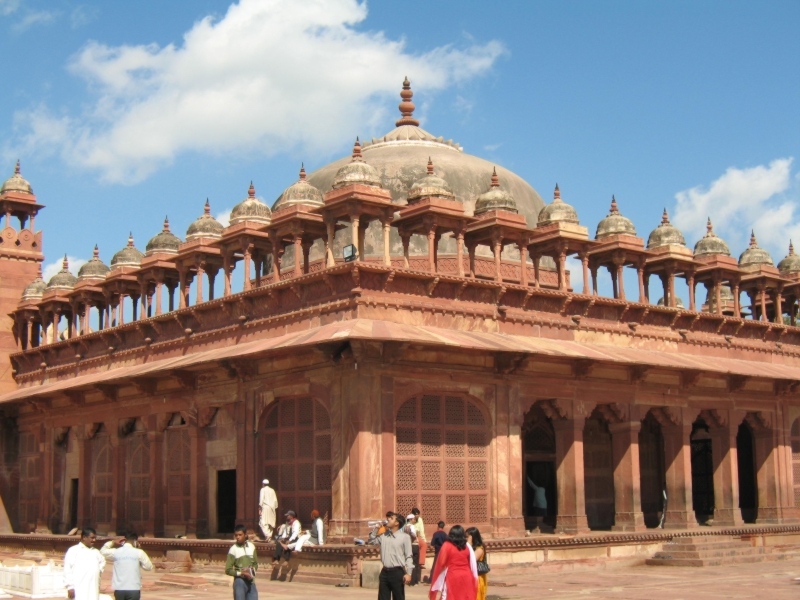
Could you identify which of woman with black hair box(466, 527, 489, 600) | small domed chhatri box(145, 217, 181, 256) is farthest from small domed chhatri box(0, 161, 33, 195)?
woman with black hair box(466, 527, 489, 600)

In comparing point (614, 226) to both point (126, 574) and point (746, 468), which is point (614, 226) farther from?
point (126, 574)

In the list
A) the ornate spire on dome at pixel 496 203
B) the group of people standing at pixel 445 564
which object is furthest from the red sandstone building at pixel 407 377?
the group of people standing at pixel 445 564

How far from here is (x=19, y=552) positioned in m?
25.7

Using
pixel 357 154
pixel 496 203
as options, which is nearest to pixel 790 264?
pixel 496 203

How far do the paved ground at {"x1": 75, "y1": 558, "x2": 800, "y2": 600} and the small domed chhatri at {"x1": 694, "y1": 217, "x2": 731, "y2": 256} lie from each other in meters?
8.79

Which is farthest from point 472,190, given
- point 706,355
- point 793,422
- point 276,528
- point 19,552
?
point 19,552

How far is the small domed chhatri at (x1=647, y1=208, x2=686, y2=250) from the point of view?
24766 millimetres

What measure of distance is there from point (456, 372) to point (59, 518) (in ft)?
41.3

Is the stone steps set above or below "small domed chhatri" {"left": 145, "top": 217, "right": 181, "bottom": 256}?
below

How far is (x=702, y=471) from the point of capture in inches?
1051

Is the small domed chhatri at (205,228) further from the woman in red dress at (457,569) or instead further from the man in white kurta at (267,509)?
the woman in red dress at (457,569)

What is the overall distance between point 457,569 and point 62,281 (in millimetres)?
22493

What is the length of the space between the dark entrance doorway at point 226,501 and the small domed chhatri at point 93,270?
29.7 ft

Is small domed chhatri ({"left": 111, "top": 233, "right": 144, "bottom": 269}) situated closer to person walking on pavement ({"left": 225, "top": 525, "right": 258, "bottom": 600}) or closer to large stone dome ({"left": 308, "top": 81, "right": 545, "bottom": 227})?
large stone dome ({"left": 308, "top": 81, "right": 545, "bottom": 227})
